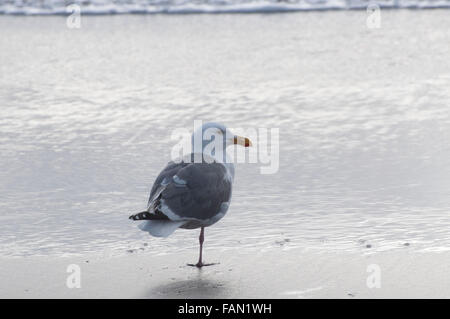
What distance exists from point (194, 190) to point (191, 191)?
0.02m

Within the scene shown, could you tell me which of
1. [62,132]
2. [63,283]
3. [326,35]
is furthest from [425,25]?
[63,283]

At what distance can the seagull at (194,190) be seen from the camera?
4891 mm

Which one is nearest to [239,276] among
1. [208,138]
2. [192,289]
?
[192,289]

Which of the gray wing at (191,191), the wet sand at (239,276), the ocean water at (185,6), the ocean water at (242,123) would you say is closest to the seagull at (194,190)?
the gray wing at (191,191)

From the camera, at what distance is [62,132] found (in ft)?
26.1

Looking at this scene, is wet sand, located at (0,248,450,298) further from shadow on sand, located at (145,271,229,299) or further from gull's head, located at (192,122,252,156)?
gull's head, located at (192,122,252,156)

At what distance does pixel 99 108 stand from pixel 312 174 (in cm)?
280

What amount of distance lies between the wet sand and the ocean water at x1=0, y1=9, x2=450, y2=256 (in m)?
0.16

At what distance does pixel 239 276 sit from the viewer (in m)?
4.84

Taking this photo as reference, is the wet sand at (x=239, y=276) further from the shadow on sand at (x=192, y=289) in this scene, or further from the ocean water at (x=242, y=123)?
the ocean water at (x=242, y=123)

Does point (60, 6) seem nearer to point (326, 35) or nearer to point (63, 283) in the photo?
point (326, 35)

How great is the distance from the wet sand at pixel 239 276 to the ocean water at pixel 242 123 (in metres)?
0.16
